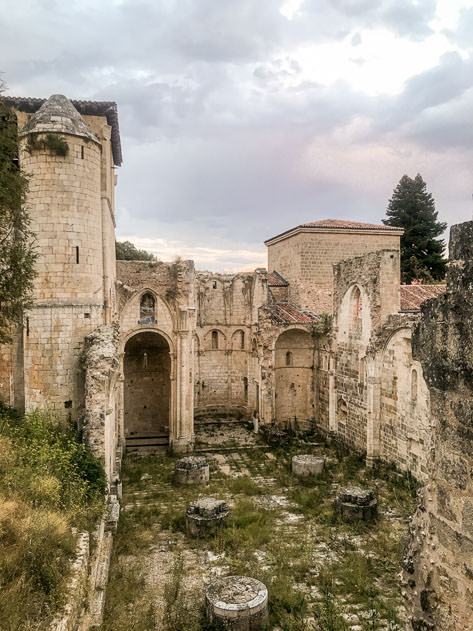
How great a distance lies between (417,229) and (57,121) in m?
31.1

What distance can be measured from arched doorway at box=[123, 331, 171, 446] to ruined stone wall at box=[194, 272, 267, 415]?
2153mm

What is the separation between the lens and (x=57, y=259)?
39.4ft

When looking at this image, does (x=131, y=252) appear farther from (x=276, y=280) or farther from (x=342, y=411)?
(x=342, y=411)

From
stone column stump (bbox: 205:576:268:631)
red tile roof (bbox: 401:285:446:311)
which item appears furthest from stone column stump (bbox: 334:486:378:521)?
red tile roof (bbox: 401:285:446:311)

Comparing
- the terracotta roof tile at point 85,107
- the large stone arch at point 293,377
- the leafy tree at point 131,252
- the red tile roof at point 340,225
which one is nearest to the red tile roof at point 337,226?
the red tile roof at point 340,225

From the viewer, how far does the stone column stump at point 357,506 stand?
1170 centimetres

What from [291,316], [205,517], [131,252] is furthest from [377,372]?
[131,252]

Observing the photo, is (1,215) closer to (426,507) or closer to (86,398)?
(86,398)

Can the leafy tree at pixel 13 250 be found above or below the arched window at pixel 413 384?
above

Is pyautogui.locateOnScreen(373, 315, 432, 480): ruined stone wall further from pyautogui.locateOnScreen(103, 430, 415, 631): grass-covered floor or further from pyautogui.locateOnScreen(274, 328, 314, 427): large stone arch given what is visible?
pyautogui.locateOnScreen(274, 328, 314, 427): large stone arch

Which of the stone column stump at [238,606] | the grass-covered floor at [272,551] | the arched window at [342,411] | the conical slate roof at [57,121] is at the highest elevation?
the conical slate roof at [57,121]

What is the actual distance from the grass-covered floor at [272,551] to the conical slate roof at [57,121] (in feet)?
32.1

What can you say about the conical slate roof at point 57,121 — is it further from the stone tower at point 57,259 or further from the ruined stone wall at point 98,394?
the ruined stone wall at point 98,394

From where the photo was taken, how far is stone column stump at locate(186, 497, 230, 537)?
436 inches
